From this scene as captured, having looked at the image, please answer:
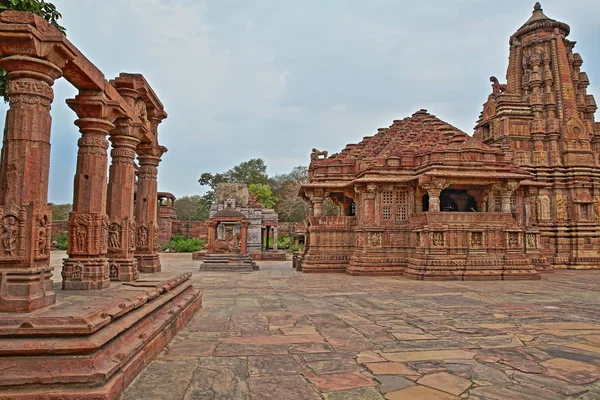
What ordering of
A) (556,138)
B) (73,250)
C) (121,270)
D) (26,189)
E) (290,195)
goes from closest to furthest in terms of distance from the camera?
(26,189) < (73,250) < (121,270) < (556,138) < (290,195)

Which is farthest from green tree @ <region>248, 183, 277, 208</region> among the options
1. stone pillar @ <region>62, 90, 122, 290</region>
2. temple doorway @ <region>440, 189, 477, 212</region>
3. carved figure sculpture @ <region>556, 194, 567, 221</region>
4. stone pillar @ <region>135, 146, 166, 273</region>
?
stone pillar @ <region>62, 90, 122, 290</region>

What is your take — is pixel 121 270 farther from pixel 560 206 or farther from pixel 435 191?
pixel 560 206

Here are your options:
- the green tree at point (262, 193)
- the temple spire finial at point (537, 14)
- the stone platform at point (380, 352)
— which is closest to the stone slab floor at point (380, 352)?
the stone platform at point (380, 352)

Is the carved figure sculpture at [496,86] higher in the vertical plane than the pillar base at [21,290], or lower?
higher

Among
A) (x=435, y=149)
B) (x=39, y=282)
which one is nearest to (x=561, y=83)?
(x=435, y=149)

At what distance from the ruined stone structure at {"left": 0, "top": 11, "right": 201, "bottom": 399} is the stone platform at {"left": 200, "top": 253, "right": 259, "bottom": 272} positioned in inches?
399

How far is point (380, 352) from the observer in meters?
4.26

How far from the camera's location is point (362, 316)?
633cm

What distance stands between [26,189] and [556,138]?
2197cm

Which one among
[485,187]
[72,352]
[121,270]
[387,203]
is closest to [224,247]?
[387,203]

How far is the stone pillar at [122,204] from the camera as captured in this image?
20.8 feet

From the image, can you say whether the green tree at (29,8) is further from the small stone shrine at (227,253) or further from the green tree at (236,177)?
the green tree at (236,177)

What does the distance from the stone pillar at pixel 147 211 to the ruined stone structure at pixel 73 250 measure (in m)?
1.22

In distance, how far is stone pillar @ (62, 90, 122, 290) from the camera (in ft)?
17.0
